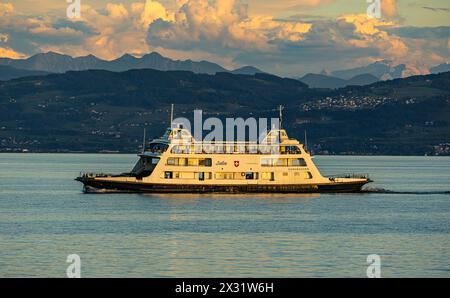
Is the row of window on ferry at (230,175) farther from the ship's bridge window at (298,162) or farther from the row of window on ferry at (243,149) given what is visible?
the row of window on ferry at (243,149)

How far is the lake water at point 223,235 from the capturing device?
2507 inches

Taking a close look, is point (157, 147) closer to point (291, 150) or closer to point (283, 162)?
point (283, 162)

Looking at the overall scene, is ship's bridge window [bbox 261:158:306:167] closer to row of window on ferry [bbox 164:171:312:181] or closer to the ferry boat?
the ferry boat

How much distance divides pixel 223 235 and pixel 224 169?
1475 inches

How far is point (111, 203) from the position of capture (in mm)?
109312

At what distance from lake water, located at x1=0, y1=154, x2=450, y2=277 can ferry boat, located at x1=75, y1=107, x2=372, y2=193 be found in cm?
169

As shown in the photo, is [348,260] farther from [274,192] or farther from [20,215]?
[274,192]

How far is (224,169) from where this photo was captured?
118 meters

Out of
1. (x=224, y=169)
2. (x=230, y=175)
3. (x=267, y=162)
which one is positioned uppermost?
(x=267, y=162)

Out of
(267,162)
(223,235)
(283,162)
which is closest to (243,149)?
(267,162)

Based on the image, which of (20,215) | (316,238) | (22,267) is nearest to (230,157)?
(20,215)

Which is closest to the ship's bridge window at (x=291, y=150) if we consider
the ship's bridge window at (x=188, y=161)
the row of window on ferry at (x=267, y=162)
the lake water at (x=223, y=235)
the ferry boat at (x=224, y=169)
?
the ferry boat at (x=224, y=169)

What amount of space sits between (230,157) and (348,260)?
51.5 meters

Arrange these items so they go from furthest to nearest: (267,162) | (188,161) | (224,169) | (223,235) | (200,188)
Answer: (267,162) < (224,169) < (200,188) < (188,161) < (223,235)
